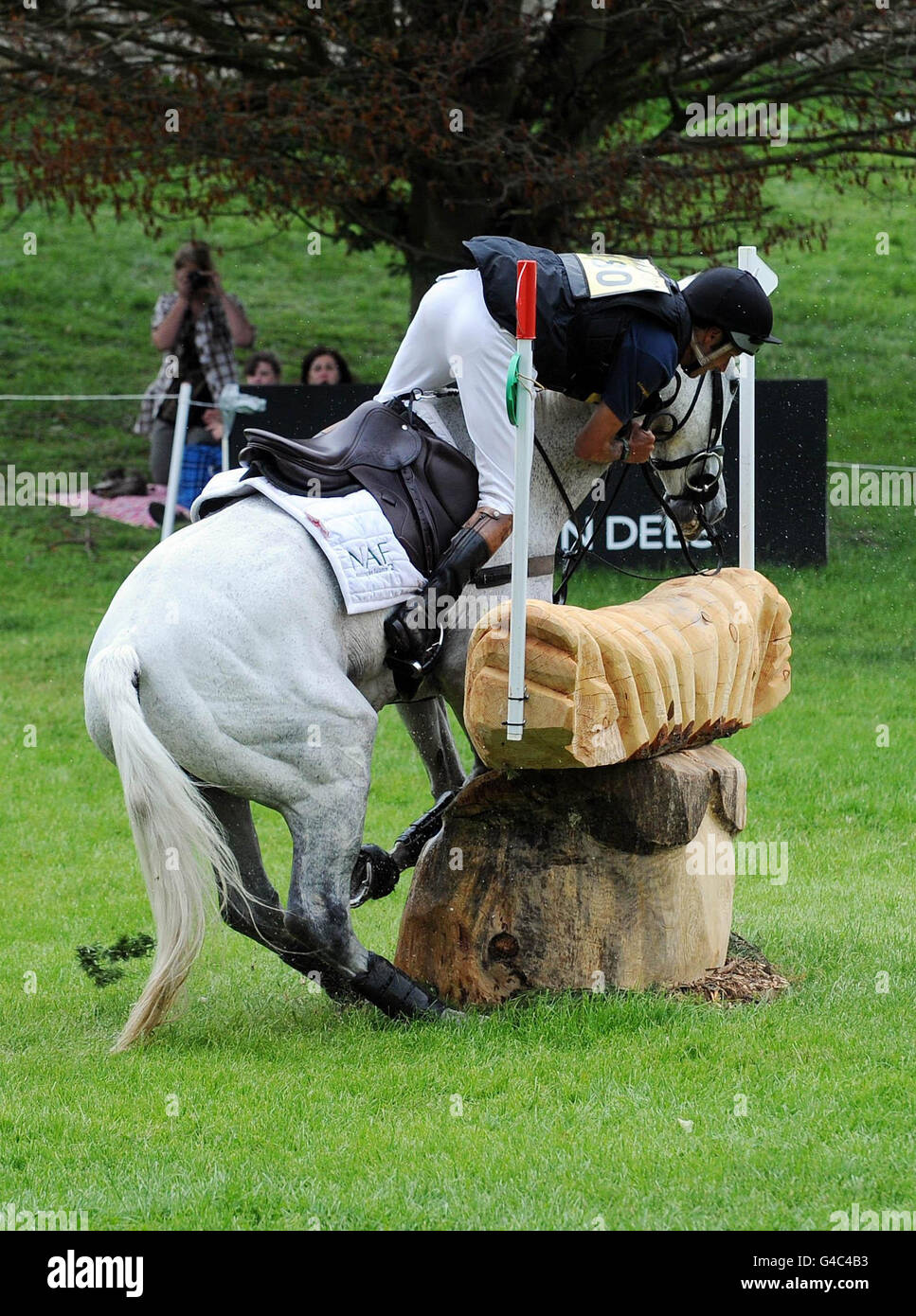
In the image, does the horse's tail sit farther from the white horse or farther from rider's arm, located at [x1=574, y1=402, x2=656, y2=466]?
rider's arm, located at [x1=574, y1=402, x2=656, y2=466]

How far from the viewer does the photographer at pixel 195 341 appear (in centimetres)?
1263

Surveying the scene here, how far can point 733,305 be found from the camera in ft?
17.3

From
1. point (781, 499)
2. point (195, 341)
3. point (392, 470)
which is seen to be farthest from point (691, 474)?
point (195, 341)

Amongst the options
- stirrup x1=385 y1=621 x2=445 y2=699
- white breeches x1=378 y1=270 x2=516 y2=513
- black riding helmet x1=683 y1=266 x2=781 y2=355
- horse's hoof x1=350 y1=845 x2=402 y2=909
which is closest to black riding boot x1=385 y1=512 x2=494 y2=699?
stirrup x1=385 y1=621 x2=445 y2=699

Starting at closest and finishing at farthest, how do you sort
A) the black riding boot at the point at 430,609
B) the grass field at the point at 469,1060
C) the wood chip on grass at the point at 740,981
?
the grass field at the point at 469,1060 → the black riding boot at the point at 430,609 → the wood chip on grass at the point at 740,981

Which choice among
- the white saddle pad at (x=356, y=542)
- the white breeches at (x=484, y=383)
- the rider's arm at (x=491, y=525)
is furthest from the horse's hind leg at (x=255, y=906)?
the white breeches at (x=484, y=383)

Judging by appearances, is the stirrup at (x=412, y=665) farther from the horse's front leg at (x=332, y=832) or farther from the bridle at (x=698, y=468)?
the bridle at (x=698, y=468)

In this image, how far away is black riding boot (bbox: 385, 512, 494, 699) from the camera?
500cm

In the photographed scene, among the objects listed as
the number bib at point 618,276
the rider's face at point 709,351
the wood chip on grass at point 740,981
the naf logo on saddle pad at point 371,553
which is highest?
the number bib at point 618,276

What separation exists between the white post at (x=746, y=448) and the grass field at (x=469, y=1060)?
4.85 feet

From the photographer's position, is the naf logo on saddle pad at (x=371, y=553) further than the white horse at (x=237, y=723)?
Yes

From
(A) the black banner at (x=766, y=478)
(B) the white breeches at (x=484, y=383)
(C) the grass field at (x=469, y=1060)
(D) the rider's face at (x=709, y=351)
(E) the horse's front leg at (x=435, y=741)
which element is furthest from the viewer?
(A) the black banner at (x=766, y=478)
